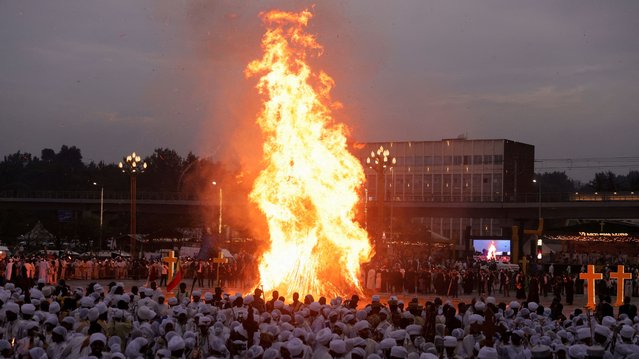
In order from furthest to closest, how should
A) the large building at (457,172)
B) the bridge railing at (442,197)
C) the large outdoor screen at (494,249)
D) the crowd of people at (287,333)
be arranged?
the large building at (457,172) → the bridge railing at (442,197) → the large outdoor screen at (494,249) → the crowd of people at (287,333)

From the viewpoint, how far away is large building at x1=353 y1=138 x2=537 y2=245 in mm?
107875

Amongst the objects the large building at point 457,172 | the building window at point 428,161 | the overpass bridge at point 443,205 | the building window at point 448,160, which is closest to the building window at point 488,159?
the large building at point 457,172

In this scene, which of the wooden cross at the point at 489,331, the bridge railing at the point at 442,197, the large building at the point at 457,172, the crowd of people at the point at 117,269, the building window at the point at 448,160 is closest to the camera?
the wooden cross at the point at 489,331

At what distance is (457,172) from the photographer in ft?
368

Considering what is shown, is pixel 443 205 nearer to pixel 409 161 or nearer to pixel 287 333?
pixel 409 161

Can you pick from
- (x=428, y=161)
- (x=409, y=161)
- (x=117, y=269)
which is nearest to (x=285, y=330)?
(x=117, y=269)

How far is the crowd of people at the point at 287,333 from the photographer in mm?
11914

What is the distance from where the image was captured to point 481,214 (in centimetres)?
8094

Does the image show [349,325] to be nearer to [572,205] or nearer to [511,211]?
[572,205]

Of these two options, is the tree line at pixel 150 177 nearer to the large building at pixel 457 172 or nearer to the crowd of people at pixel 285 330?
the large building at pixel 457 172

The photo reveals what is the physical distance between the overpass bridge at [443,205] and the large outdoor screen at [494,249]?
9.46 m

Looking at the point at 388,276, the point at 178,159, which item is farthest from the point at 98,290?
the point at 178,159

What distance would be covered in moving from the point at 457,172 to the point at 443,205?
3116 cm

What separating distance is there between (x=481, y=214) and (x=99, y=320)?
68.9 meters
